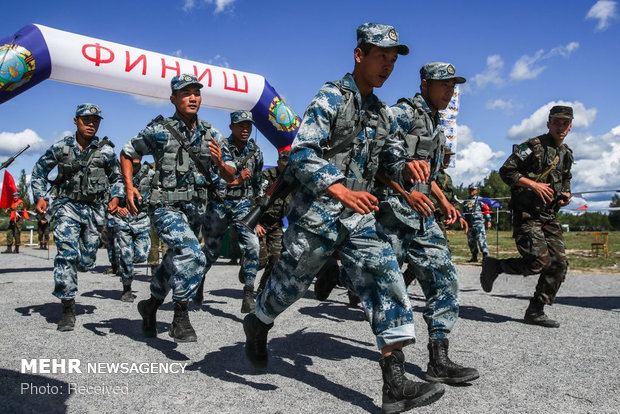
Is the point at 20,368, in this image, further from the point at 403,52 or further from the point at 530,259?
the point at 530,259

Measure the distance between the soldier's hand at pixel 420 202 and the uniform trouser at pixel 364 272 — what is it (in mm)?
461

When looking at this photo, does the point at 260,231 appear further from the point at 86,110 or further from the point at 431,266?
the point at 431,266

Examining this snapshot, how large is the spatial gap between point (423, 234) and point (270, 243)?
3.84 metres

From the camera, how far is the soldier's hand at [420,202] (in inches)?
128

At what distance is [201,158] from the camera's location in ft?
15.1

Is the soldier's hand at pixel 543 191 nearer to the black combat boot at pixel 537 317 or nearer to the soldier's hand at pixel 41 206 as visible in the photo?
the black combat boot at pixel 537 317

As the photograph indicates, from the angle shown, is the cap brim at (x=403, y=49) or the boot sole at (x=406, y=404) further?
the cap brim at (x=403, y=49)


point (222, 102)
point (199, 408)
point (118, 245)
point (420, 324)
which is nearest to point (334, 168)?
point (199, 408)

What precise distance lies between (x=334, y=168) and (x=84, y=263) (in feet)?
13.0

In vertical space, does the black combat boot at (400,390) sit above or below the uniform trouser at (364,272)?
below

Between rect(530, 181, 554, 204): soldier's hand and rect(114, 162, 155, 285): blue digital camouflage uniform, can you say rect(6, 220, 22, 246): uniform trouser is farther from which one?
rect(530, 181, 554, 204): soldier's hand

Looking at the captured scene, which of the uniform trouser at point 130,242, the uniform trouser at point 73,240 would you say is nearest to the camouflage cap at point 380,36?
the uniform trouser at point 73,240

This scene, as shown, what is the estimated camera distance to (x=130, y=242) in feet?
24.9

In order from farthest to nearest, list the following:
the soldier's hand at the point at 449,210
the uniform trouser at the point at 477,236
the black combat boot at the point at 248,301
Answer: the uniform trouser at the point at 477,236 → the black combat boot at the point at 248,301 → the soldier's hand at the point at 449,210
